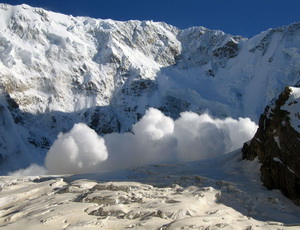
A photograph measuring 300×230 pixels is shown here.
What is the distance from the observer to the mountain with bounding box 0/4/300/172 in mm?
123688

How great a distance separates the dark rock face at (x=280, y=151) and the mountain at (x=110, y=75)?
7783cm

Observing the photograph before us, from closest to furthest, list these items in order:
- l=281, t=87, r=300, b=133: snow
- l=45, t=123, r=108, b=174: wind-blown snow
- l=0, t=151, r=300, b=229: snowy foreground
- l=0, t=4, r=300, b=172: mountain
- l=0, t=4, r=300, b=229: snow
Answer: l=0, t=151, r=300, b=229: snowy foreground
l=0, t=4, r=300, b=229: snow
l=281, t=87, r=300, b=133: snow
l=45, t=123, r=108, b=174: wind-blown snow
l=0, t=4, r=300, b=172: mountain

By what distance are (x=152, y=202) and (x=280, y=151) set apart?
1372 cm

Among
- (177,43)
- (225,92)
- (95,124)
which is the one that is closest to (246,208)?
(95,124)

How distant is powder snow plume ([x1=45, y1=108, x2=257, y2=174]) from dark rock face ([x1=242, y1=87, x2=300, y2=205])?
3475 centimetres

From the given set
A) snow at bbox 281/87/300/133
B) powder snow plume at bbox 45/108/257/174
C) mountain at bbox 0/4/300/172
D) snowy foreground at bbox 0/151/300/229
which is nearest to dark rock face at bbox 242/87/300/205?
snow at bbox 281/87/300/133

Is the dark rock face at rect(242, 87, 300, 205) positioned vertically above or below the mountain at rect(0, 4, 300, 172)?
below

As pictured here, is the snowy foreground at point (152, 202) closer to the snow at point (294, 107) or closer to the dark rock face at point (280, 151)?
the dark rock face at point (280, 151)

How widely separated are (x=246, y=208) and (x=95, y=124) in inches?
3953

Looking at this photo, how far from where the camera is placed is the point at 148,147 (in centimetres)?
9256

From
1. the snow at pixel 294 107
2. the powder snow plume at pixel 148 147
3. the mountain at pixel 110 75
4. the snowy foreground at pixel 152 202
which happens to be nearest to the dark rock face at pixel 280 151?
the snow at pixel 294 107

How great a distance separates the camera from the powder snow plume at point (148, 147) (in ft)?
268

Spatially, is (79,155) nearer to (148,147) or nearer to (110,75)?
(148,147)

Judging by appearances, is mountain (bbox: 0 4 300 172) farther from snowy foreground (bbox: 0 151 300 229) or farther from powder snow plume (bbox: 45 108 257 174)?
snowy foreground (bbox: 0 151 300 229)
